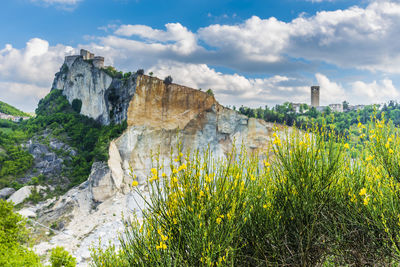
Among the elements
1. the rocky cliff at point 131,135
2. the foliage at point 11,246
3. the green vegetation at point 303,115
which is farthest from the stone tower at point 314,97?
the foliage at point 11,246

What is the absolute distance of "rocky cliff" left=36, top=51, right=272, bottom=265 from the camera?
30734 millimetres

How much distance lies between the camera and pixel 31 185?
124ft

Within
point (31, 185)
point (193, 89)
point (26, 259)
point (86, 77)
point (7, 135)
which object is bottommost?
point (31, 185)

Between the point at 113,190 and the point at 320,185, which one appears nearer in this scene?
the point at 320,185

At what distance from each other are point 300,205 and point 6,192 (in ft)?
137

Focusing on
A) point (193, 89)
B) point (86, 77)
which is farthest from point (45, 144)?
point (193, 89)

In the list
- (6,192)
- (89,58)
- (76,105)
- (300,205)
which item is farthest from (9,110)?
(300,205)

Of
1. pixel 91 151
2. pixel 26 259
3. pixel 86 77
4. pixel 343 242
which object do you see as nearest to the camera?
pixel 343 242

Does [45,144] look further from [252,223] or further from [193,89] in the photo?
[252,223]

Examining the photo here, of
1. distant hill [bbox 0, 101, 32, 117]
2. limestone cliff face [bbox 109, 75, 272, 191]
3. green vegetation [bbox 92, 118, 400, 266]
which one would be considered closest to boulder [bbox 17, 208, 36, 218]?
limestone cliff face [bbox 109, 75, 272, 191]

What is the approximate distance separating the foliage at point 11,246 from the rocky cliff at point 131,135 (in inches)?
424

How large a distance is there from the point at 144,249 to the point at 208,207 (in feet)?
4.13

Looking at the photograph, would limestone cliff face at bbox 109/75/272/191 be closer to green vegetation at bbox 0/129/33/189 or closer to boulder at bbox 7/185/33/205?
boulder at bbox 7/185/33/205

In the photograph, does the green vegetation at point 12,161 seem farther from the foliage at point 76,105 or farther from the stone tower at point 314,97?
the stone tower at point 314,97
